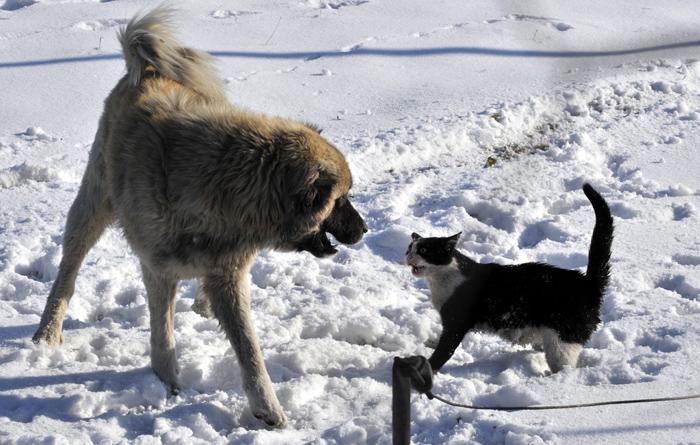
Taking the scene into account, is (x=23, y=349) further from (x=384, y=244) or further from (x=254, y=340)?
(x=384, y=244)

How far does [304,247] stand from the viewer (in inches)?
168

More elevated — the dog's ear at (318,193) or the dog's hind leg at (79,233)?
the dog's ear at (318,193)

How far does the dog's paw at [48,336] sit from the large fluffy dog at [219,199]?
68 cm

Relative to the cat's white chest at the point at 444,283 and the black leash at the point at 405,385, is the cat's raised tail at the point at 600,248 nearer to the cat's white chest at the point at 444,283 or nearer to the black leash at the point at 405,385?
the cat's white chest at the point at 444,283

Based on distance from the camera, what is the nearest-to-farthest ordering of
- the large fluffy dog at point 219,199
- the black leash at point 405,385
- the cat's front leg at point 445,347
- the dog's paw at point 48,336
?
the black leash at point 405,385 < the large fluffy dog at point 219,199 < the cat's front leg at point 445,347 < the dog's paw at point 48,336

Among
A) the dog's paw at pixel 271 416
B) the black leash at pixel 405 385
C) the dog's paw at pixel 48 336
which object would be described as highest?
the black leash at pixel 405 385

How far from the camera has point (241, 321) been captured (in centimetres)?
427

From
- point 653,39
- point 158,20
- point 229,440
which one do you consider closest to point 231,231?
point 229,440

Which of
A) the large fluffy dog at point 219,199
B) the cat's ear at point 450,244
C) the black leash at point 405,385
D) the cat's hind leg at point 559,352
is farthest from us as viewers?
the cat's ear at point 450,244

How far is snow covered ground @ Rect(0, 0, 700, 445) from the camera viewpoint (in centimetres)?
411

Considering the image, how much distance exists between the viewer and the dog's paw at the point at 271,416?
13.3 ft

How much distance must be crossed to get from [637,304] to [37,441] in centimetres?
341

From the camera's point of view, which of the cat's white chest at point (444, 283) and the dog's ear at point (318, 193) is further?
the cat's white chest at point (444, 283)

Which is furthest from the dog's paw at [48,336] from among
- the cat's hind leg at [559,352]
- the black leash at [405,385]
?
the cat's hind leg at [559,352]
